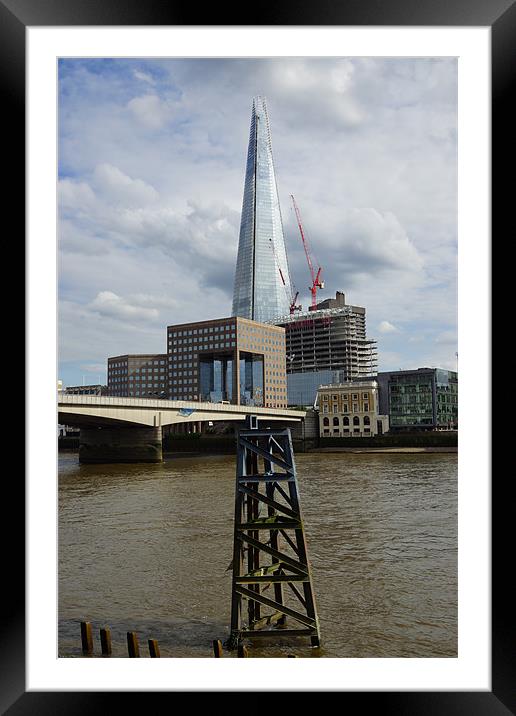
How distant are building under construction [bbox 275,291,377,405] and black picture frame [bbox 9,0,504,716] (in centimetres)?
9194

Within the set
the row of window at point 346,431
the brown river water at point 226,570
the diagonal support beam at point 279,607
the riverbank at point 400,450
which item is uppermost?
the diagonal support beam at point 279,607

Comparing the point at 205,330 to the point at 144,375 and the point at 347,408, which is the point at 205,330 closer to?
the point at 144,375

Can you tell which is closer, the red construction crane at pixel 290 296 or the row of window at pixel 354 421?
the row of window at pixel 354 421

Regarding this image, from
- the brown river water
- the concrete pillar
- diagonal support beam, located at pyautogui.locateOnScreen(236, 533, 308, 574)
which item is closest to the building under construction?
the concrete pillar

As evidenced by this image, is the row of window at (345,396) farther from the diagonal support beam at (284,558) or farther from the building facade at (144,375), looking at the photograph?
the diagonal support beam at (284,558)

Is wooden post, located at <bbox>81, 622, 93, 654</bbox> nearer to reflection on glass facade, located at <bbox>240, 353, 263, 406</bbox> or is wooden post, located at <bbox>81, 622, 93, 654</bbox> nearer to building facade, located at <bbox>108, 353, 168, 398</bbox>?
reflection on glass facade, located at <bbox>240, 353, 263, 406</bbox>

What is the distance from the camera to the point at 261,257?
131 m

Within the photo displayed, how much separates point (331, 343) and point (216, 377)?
82.4ft

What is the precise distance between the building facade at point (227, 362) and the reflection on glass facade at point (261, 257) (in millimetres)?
41994

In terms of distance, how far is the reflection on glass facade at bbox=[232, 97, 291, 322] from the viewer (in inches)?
5089

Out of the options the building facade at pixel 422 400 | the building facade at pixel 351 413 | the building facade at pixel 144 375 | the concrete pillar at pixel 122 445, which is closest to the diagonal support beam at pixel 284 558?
the concrete pillar at pixel 122 445

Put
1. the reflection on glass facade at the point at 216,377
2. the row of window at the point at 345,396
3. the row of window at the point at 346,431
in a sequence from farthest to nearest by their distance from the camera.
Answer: the reflection on glass facade at the point at 216,377
the row of window at the point at 345,396
the row of window at the point at 346,431

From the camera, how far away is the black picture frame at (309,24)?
271 centimetres
